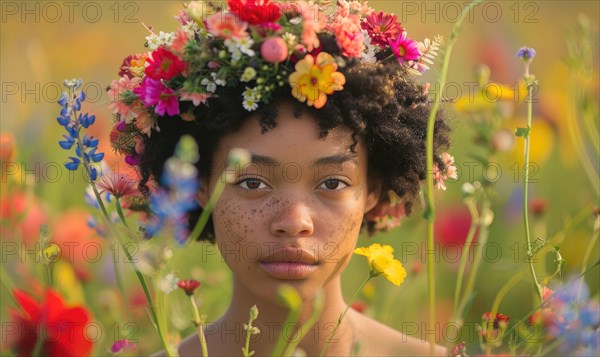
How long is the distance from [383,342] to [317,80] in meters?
0.63

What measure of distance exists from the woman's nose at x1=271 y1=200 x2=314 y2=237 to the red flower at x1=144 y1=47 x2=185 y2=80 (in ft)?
1.03

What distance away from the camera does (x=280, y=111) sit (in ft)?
6.13

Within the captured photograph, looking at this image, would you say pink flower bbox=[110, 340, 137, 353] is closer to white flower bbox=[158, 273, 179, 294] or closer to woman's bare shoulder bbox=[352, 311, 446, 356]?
white flower bbox=[158, 273, 179, 294]

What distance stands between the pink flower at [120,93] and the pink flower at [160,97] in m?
0.07

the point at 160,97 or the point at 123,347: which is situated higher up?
the point at 160,97

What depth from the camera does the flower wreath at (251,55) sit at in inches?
70.2

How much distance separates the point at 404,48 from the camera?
1985 millimetres

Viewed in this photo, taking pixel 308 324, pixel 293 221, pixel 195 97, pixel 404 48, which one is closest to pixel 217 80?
pixel 195 97

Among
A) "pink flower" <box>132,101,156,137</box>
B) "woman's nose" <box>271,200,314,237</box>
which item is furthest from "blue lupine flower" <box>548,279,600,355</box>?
"pink flower" <box>132,101,156,137</box>

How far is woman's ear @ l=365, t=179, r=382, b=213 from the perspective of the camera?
209 cm

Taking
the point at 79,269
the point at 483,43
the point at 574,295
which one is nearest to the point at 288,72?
the point at 574,295

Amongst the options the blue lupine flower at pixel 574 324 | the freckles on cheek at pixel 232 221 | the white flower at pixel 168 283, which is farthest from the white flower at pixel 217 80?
the blue lupine flower at pixel 574 324

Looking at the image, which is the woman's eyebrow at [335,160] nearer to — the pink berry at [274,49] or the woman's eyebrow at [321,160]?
the woman's eyebrow at [321,160]

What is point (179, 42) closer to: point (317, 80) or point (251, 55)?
point (251, 55)
